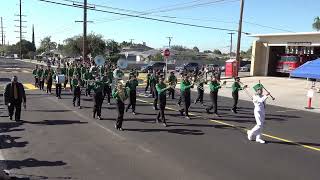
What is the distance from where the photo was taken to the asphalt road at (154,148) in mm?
9219

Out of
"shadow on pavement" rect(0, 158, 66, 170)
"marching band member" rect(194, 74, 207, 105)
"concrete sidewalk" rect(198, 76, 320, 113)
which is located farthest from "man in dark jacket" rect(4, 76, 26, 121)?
"concrete sidewalk" rect(198, 76, 320, 113)

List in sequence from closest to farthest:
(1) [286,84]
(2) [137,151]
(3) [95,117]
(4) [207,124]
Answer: (2) [137,151], (4) [207,124], (3) [95,117], (1) [286,84]

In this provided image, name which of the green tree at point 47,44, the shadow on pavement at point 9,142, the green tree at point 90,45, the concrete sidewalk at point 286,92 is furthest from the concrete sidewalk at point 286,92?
the green tree at point 47,44

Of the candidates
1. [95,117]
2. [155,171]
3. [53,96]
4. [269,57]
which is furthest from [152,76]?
[269,57]

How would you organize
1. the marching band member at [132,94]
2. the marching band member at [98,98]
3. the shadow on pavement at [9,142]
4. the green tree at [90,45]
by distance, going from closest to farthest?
the shadow on pavement at [9,142] → the marching band member at [98,98] → the marching band member at [132,94] → the green tree at [90,45]

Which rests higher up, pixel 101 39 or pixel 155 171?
pixel 101 39

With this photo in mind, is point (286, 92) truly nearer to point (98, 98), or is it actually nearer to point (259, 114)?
point (98, 98)

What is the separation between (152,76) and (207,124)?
8826 millimetres

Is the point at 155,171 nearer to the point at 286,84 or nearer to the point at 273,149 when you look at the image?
the point at 273,149

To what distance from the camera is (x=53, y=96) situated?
24.5m

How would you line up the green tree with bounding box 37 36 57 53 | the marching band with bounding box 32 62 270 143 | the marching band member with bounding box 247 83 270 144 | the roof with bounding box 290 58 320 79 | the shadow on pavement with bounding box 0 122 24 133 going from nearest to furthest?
1. the marching band member with bounding box 247 83 270 144
2. the marching band with bounding box 32 62 270 143
3. the shadow on pavement with bounding box 0 122 24 133
4. the roof with bounding box 290 58 320 79
5. the green tree with bounding box 37 36 57 53

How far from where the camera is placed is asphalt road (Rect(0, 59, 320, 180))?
922cm

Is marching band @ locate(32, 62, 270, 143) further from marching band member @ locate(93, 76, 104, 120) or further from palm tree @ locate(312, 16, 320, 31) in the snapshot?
palm tree @ locate(312, 16, 320, 31)

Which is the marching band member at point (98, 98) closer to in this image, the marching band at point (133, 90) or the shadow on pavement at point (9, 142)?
the marching band at point (133, 90)
